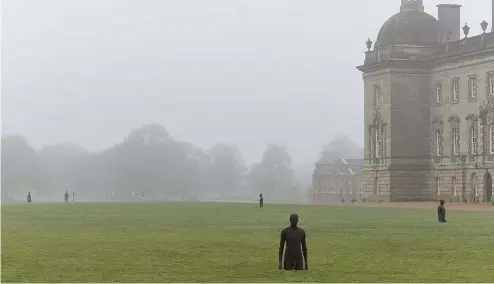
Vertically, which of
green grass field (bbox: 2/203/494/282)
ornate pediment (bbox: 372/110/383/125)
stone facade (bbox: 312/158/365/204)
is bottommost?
green grass field (bbox: 2/203/494/282)

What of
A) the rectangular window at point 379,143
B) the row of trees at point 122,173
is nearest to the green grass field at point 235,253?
the rectangular window at point 379,143

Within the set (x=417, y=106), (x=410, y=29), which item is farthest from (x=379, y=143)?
(x=410, y=29)

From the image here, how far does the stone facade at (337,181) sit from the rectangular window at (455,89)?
179 feet

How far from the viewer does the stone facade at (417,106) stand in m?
98.5

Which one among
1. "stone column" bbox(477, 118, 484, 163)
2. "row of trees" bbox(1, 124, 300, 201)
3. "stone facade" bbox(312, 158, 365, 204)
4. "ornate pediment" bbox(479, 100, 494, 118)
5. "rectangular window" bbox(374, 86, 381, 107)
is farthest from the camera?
"row of trees" bbox(1, 124, 300, 201)

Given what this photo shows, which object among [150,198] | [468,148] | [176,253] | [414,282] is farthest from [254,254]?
[150,198]

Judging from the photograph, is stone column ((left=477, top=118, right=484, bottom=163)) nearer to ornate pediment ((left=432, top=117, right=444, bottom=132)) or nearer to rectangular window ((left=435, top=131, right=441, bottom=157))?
ornate pediment ((left=432, top=117, right=444, bottom=132))

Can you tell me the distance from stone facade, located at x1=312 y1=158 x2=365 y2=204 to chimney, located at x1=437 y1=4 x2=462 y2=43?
51.5 meters

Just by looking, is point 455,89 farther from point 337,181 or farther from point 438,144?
point 337,181

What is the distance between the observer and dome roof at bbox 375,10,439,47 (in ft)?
331

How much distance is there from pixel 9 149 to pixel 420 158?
85018 millimetres

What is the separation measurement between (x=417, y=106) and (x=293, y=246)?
253ft

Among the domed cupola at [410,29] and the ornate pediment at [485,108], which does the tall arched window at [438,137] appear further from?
the ornate pediment at [485,108]

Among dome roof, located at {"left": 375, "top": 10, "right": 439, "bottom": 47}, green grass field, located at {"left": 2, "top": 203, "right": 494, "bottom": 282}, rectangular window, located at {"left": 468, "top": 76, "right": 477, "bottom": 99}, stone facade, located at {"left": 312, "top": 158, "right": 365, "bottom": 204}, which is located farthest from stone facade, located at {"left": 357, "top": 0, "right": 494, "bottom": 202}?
green grass field, located at {"left": 2, "top": 203, "right": 494, "bottom": 282}
